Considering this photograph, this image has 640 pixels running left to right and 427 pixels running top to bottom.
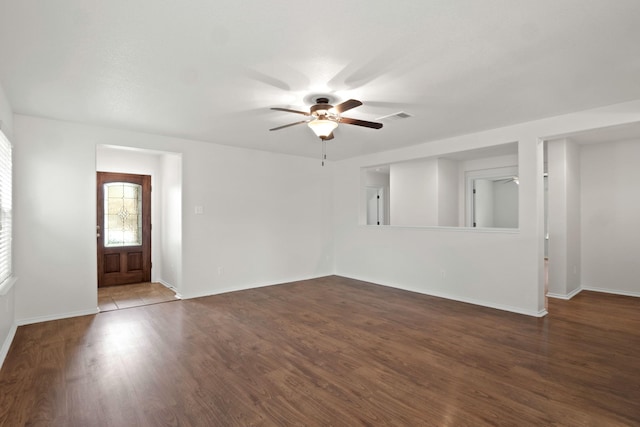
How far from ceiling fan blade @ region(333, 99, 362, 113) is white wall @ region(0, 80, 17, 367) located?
10.3ft

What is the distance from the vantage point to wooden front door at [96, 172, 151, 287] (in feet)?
19.8

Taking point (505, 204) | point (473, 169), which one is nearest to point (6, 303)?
point (473, 169)

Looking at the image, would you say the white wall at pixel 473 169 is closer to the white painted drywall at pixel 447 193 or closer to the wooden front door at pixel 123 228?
the white painted drywall at pixel 447 193

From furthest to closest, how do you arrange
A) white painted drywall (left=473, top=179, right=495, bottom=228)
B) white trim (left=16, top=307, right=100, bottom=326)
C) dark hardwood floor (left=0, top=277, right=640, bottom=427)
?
white painted drywall (left=473, top=179, right=495, bottom=228) → white trim (left=16, top=307, right=100, bottom=326) → dark hardwood floor (left=0, top=277, right=640, bottom=427)

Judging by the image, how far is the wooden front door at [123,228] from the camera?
19.8 ft

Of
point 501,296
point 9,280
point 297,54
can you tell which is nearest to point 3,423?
point 9,280

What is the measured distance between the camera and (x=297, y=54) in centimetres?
248

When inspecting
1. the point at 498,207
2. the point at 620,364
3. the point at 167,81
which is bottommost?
the point at 620,364

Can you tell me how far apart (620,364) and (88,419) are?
13.8 ft

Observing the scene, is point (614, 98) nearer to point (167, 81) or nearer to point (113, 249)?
point (167, 81)

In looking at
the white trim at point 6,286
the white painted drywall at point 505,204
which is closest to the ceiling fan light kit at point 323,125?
the white trim at point 6,286

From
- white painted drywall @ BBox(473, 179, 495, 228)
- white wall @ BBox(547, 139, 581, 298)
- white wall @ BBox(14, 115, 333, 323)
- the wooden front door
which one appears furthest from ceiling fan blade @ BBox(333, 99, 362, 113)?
white painted drywall @ BBox(473, 179, 495, 228)

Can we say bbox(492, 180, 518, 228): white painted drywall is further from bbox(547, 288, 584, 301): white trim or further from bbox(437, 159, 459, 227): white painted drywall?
bbox(547, 288, 584, 301): white trim

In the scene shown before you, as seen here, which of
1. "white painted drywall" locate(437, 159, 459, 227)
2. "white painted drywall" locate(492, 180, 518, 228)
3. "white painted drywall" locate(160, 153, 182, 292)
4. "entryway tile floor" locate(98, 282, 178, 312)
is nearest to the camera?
"entryway tile floor" locate(98, 282, 178, 312)
